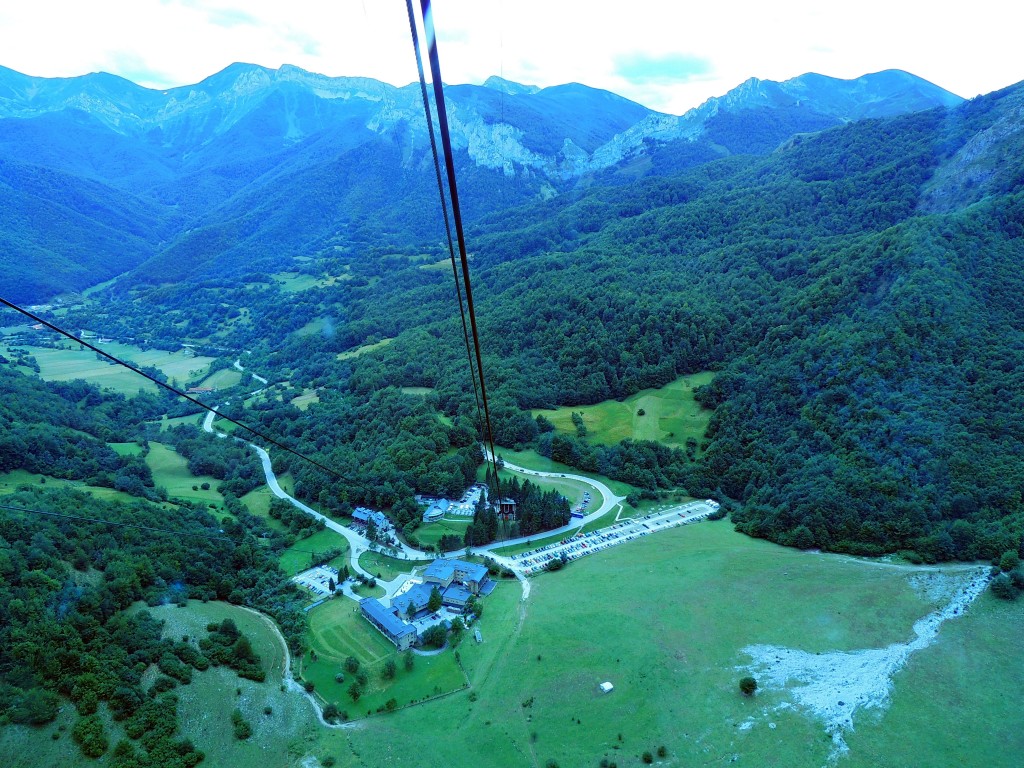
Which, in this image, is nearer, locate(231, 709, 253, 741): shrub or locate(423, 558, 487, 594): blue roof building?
locate(231, 709, 253, 741): shrub

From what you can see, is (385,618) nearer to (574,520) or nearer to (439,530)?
(439,530)

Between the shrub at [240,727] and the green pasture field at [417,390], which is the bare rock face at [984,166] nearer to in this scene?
the green pasture field at [417,390]

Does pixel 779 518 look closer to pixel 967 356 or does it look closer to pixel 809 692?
pixel 809 692

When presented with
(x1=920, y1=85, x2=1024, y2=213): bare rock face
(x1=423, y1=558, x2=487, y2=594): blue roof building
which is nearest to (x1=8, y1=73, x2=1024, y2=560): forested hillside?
(x1=920, y1=85, x2=1024, y2=213): bare rock face

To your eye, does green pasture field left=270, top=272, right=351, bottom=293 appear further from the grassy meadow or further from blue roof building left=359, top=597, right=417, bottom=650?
the grassy meadow

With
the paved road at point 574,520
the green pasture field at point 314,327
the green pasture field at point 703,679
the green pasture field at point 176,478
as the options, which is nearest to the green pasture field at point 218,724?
the green pasture field at point 703,679

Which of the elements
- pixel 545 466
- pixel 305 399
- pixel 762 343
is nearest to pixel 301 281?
pixel 305 399
